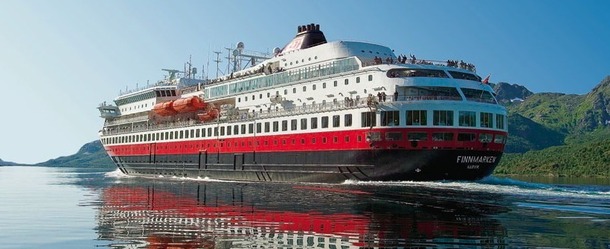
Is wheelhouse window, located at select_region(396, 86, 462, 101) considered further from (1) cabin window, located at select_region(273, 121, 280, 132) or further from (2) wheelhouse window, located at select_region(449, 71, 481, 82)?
(1) cabin window, located at select_region(273, 121, 280, 132)

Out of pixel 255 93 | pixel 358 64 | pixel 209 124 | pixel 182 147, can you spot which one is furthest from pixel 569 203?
pixel 182 147

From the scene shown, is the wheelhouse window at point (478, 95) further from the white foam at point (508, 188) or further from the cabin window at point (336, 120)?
the cabin window at point (336, 120)

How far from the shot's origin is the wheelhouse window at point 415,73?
137 ft

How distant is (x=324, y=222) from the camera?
64.1 ft

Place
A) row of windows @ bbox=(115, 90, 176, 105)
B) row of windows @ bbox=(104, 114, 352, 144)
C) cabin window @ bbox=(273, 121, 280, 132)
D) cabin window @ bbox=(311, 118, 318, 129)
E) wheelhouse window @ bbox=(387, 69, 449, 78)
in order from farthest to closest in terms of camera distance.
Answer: row of windows @ bbox=(115, 90, 176, 105)
cabin window @ bbox=(273, 121, 280, 132)
cabin window @ bbox=(311, 118, 318, 129)
row of windows @ bbox=(104, 114, 352, 144)
wheelhouse window @ bbox=(387, 69, 449, 78)

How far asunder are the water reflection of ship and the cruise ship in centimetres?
1175

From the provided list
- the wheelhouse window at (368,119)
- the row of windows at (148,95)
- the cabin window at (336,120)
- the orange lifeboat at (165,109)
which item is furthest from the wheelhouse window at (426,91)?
the row of windows at (148,95)

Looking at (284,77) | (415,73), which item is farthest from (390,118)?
(284,77)

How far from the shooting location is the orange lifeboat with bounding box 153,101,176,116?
66.3 meters

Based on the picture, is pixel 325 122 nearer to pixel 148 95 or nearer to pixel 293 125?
pixel 293 125

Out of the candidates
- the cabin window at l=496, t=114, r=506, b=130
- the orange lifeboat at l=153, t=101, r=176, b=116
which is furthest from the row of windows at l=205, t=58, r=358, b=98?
the cabin window at l=496, t=114, r=506, b=130

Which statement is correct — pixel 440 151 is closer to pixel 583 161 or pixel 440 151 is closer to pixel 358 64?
pixel 358 64

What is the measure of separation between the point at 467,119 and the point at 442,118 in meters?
1.95

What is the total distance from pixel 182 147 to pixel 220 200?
34.2 metres
